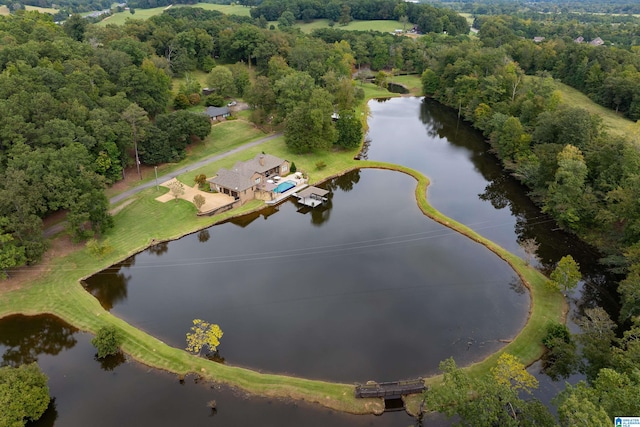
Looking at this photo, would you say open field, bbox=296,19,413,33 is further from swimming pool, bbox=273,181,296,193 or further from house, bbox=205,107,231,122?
swimming pool, bbox=273,181,296,193

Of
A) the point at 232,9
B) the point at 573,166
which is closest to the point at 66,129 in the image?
the point at 573,166

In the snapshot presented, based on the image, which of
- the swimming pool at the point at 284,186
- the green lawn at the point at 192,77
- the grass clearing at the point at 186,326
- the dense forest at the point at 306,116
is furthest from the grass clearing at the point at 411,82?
the swimming pool at the point at 284,186

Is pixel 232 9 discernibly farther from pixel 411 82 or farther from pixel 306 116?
pixel 306 116

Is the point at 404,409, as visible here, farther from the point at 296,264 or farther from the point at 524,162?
the point at 524,162

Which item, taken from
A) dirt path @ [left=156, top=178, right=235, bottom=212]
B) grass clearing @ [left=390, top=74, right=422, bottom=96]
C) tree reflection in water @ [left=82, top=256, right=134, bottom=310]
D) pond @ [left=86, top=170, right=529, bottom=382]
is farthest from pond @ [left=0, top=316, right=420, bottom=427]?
grass clearing @ [left=390, top=74, right=422, bottom=96]

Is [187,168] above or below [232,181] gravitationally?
below

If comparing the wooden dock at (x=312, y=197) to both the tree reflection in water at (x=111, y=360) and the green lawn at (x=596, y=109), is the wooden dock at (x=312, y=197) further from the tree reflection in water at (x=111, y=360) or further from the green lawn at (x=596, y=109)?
the green lawn at (x=596, y=109)
